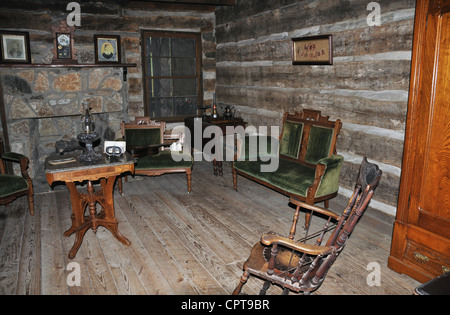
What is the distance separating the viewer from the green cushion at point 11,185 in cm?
380

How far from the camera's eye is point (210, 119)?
612cm

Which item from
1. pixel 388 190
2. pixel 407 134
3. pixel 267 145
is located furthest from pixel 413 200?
pixel 267 145

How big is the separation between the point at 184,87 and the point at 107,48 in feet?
5.27

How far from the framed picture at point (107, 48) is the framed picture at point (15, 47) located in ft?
3.17

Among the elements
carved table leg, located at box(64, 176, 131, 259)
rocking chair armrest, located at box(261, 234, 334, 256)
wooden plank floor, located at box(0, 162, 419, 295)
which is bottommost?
wooden plank floor, located at box(0, 162, 419, 295)

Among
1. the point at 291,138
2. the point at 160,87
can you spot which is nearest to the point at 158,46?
the point at 160,87

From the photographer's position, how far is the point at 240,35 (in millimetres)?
6055

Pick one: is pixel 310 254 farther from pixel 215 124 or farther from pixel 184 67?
pixel 184 67

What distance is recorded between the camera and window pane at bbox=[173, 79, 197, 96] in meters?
6.79

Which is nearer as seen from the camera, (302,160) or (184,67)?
(302,160)

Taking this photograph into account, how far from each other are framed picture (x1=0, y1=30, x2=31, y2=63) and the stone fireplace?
0.54 feet

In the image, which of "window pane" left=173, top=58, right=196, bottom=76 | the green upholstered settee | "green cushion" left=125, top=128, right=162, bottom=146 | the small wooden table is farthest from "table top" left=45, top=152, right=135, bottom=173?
"window pane" left=173, top=58, right=196, bottom=76

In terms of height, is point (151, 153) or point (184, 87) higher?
point (184, 87)

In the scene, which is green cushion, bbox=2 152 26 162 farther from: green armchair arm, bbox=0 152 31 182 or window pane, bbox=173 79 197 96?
window pane, bbox=173 79 197 96
